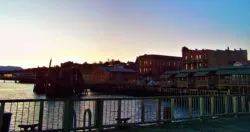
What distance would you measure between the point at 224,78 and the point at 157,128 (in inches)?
1798

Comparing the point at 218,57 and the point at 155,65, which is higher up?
the point at 218,57

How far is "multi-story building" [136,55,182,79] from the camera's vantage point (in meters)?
101

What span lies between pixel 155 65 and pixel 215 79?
157ft

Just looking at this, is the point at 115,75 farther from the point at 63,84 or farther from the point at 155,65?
the point at 63,84

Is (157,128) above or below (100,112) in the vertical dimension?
below

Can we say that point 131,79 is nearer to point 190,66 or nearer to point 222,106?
point 190,66

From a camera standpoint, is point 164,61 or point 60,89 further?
point 164,61

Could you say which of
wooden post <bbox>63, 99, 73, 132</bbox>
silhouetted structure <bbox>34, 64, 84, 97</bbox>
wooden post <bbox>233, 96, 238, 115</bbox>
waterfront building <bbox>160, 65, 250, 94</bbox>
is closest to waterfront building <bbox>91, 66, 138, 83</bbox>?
silhouetted structure <bbox>34, 64, 84, 97</bbox>

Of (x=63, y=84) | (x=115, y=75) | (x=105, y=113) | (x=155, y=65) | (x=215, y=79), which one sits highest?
(x=155, y=65)

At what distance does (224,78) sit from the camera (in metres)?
50.9

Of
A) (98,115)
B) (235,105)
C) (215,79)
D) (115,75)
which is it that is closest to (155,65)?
(115,75)

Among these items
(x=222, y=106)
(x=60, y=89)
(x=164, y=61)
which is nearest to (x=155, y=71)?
(x=164, y=61)

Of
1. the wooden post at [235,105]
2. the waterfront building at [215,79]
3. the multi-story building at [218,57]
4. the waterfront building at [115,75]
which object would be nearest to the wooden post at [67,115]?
the wooden post at [235,105]

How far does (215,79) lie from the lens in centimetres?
5416
